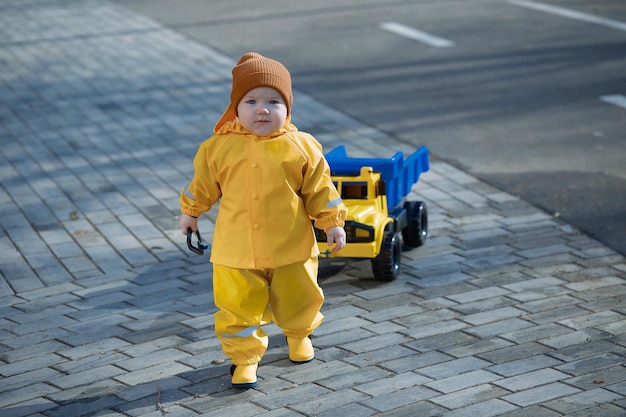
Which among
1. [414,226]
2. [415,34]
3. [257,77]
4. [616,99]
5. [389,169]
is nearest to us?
[257,77]

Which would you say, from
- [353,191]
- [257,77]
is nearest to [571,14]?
[353,191]

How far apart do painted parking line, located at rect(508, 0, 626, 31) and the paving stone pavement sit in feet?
21.5

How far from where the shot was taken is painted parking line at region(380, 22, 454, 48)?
43.9 ft

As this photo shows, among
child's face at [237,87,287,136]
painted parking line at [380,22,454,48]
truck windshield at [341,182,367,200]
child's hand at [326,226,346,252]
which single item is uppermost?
child's face at [237,87,287,136]

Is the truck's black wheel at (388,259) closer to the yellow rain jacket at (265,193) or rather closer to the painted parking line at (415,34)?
the yellow rain jacket at (265,193)

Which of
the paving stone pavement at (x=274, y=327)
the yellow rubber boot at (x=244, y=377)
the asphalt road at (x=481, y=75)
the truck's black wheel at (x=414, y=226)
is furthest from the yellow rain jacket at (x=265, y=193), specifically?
the asphalt road at (x=481, y=75)

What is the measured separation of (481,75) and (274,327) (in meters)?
6.99

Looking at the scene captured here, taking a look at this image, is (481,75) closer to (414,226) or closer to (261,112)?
(414,226)

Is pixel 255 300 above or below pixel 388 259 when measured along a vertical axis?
above

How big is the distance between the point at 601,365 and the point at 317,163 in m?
1.71

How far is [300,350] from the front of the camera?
4801mm

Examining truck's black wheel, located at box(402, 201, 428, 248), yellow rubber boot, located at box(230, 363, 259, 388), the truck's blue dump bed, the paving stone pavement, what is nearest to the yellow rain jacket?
yellow rubber boot, located at box(230, 363, 259, 388)

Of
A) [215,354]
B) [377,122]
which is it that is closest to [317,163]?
[215,354]

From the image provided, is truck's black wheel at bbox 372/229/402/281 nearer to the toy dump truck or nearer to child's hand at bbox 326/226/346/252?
the toy dump truck
